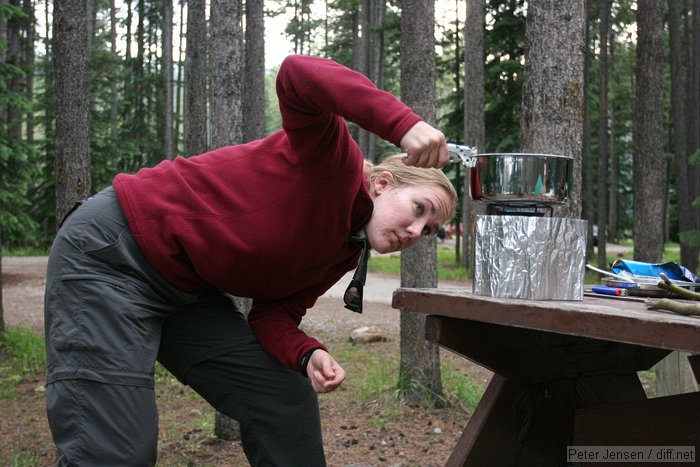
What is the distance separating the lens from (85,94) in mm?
5363

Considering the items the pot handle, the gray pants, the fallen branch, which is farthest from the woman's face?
the fallen branch

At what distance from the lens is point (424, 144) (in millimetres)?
1888

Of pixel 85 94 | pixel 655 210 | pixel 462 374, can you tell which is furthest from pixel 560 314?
pixel 655 210

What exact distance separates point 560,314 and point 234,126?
3549mm

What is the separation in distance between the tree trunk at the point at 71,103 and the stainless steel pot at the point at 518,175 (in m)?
3.58

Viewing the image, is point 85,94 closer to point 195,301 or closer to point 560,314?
point 195,301

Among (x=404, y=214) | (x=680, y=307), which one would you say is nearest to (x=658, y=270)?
(x=680, y=307)

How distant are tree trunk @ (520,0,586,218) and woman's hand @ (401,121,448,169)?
1.91 m

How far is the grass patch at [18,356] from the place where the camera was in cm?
729

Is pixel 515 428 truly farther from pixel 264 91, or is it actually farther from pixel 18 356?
pixel 264 91

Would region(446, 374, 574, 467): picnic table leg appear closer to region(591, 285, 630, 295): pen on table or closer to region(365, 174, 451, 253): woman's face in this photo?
region(591, 285, 630, 295): pen on table

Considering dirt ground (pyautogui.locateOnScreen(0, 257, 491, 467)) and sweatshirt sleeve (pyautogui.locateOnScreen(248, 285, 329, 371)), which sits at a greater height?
sweatshirt sleeve (pyautogui.locateOnScreen(248, 285, 329, 371))


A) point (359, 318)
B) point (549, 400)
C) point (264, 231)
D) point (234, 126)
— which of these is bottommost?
point (359, 318)

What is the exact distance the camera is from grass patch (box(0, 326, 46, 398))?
7293mm
